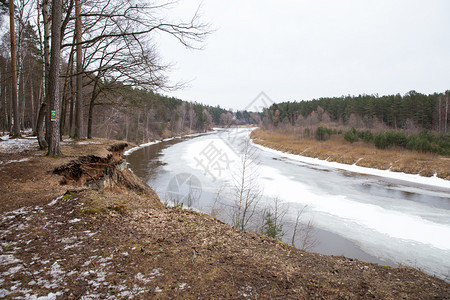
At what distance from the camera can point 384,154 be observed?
997 inches

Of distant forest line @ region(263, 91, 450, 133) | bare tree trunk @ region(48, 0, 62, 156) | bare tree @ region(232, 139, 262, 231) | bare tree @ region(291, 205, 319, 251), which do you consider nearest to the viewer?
bare tree trunk @ region(48, 0, 62, 156)

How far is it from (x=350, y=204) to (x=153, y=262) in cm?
1192

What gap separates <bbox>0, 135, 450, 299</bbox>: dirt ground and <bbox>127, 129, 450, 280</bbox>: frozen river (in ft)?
15.2

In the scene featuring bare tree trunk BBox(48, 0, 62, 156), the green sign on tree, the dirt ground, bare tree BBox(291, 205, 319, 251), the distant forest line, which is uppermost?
the distant forest line

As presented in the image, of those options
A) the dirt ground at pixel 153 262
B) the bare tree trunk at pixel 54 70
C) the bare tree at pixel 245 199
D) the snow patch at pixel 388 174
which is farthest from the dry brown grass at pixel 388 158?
the bare tree trunk at pixel 54 70

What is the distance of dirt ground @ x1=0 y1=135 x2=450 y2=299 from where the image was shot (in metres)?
2.46

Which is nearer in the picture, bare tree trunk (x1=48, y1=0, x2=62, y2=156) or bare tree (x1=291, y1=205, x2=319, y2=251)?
bare tree trunk (x1=48, y1=0, x2=62, y2=156)

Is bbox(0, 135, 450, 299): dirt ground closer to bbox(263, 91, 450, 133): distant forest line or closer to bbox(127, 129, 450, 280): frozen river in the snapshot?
bbox(127, 129, 450, 280): frozen river

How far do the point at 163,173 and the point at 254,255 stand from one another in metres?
15.5

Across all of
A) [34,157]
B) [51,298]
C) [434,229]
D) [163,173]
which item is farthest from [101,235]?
[163,173]

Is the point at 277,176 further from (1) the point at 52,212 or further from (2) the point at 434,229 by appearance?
(1) the point at 52,212

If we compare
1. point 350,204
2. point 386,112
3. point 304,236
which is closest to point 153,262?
point 304,236

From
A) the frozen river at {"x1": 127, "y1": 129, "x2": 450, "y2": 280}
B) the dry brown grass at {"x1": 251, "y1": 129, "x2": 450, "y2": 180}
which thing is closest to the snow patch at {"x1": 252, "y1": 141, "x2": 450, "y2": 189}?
the frozen river at {"x1": 127, "y1": 129, "x2": 450, "y2": 280}

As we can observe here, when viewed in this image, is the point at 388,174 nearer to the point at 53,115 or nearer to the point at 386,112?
the point at 53,115
